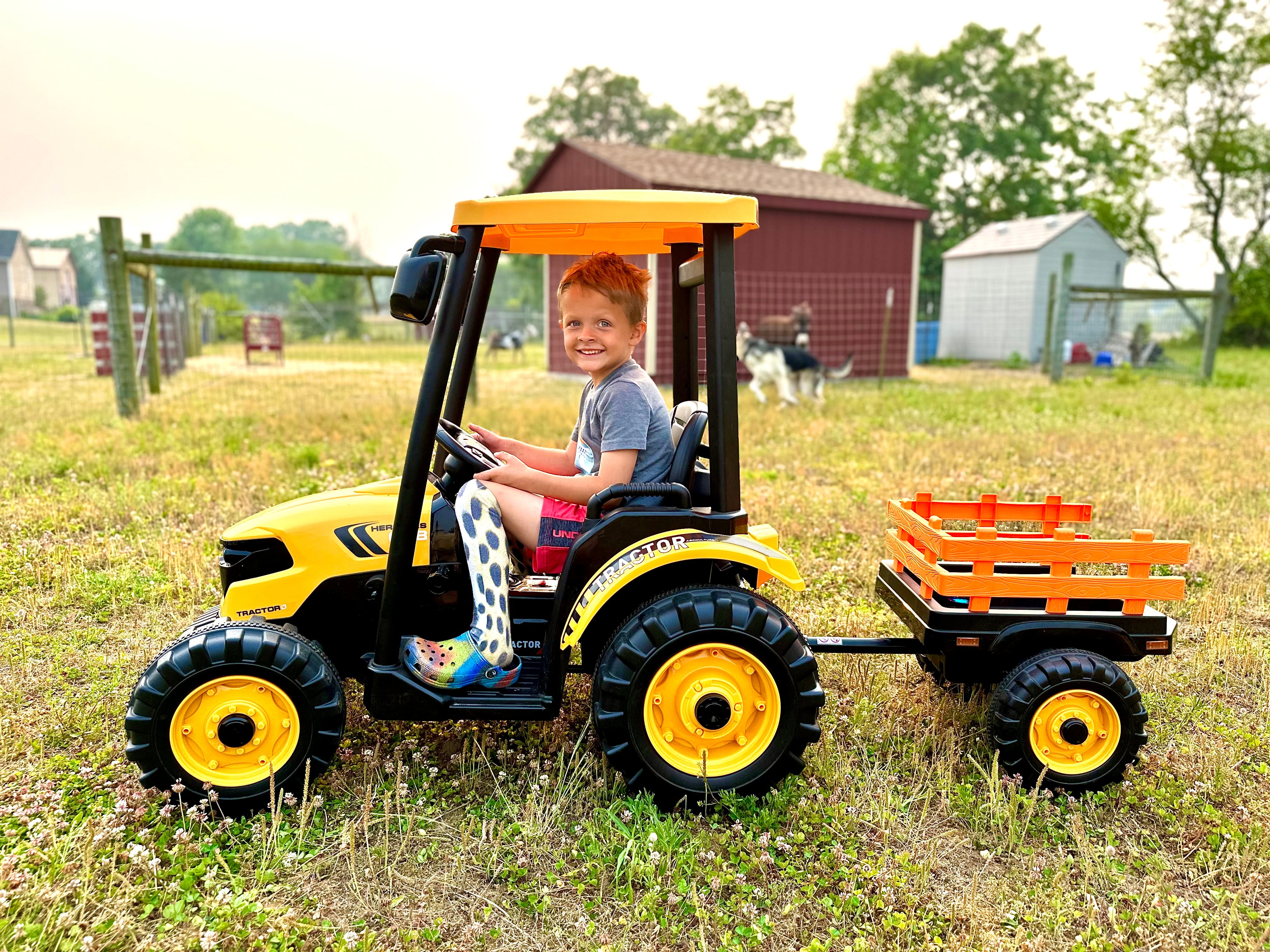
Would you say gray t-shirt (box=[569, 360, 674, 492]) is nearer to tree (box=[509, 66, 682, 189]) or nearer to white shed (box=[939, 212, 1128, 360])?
white shed (box=[939, 212, 1128, 360])

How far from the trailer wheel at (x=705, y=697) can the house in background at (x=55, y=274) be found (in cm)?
9027

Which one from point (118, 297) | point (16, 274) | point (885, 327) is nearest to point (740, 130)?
point (885, 327)

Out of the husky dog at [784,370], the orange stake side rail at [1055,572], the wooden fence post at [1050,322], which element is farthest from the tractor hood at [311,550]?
the wooden fence post at [1050,322]

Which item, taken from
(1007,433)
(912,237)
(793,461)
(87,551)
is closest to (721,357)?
(87,551)

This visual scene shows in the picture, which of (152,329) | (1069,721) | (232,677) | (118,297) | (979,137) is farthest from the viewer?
(979,137)

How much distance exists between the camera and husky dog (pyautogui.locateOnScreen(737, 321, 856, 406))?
1330cm

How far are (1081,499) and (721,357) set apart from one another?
505cm

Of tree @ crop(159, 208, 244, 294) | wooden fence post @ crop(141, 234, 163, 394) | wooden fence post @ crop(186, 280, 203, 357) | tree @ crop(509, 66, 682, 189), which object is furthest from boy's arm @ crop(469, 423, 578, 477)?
tree @ crop(159, 208, 244, 294)

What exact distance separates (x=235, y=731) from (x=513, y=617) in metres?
0.94

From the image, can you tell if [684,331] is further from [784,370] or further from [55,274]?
A: [55,274]

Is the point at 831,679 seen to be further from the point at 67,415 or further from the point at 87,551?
the point at 67,415

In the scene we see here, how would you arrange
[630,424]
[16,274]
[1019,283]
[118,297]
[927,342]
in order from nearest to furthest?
[630,424], [118,297], [927,342], [1019,283], [16,274]

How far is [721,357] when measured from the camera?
9.05ft

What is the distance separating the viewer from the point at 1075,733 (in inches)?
118
